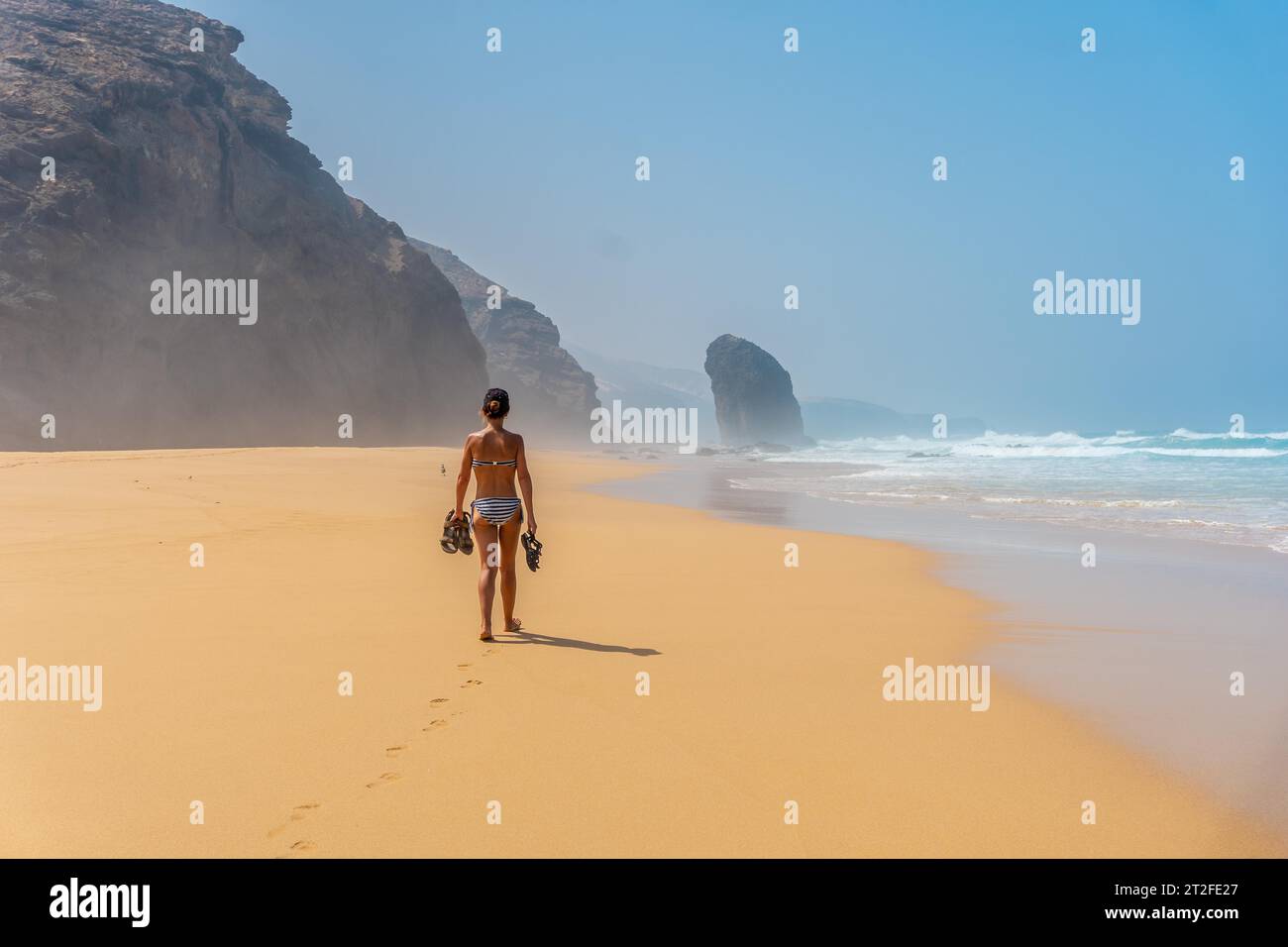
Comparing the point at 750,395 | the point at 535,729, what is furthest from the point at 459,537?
the point at 750,395

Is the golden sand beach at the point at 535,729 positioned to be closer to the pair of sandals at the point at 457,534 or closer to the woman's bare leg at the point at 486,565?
the woman's bare leg at the point at 486,565

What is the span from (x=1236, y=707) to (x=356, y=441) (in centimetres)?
7410

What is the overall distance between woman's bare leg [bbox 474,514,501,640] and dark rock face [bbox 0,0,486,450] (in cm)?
5371

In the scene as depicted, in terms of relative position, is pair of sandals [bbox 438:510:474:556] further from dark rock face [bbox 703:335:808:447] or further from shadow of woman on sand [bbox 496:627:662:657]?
dark rock face [bbox 703:335:808:447]

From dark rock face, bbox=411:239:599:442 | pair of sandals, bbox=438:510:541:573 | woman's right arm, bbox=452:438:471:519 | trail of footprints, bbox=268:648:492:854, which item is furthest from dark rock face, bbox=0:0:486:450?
trail of footprints, bbox=268:648:492:854

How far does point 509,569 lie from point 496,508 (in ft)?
1.78

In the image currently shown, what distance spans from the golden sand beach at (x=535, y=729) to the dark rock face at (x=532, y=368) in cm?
12060

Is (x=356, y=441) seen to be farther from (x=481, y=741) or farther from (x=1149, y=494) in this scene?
(x=481, y=741)

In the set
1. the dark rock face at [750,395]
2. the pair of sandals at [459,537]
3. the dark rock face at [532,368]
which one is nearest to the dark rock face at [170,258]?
the dark rock face at [532,368]

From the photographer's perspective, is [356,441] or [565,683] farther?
[356,441]

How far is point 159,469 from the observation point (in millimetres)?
24531

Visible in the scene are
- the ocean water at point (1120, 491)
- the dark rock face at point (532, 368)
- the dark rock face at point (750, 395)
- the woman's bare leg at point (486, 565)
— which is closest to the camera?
the woman's bare leg at point (486, 565)

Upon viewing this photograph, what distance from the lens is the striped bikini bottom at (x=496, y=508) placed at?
7.37 m

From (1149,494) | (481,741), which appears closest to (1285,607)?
(481,741)
